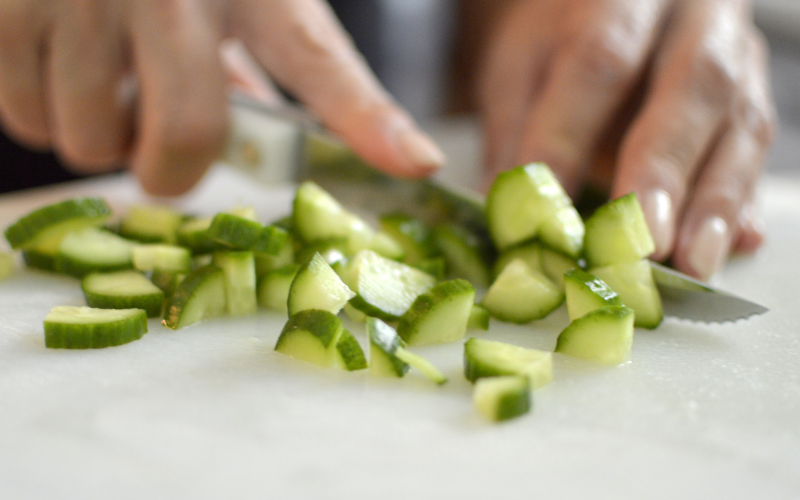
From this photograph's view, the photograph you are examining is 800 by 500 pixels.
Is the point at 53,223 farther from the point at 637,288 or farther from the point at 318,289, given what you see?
the point at 637,288

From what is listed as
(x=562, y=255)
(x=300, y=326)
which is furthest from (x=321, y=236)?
(x=562, y=255)

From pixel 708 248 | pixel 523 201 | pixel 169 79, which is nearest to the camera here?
pixel 523 201

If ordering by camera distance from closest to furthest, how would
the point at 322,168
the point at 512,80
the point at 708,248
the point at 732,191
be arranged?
the point at 708,248
the point at 732,191
the point at 322,168
the point at 512,80

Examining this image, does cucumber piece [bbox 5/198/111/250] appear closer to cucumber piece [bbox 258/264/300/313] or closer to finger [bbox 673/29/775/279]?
cucumber piece [bbox 258/264/300/313]

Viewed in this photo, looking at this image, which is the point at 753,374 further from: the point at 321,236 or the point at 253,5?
the point at 253,5

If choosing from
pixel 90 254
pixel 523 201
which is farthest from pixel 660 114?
pixel 90 254

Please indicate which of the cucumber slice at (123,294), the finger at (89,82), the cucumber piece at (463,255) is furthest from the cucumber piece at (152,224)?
the cucumber piece at (463,255)
